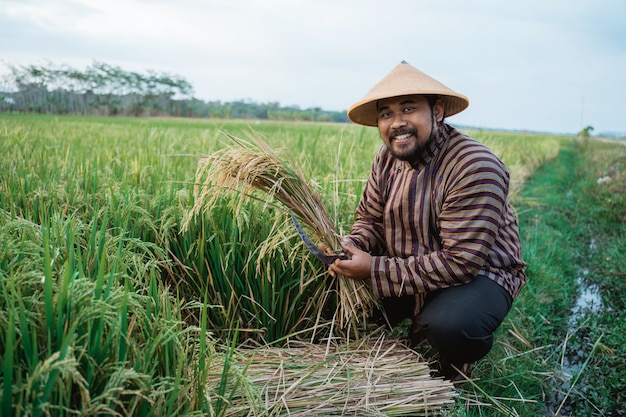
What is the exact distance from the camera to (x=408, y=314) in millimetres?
2262

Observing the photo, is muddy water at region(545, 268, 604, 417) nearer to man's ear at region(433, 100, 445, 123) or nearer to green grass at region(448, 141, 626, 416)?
green grass at region(448, 141, 626, 416)

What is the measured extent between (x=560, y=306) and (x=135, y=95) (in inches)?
2107

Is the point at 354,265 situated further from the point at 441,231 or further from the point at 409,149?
the point at 409,149

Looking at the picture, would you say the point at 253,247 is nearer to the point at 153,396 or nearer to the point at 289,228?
the point at 289,228

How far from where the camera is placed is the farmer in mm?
1859

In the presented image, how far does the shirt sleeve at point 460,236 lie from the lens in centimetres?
184

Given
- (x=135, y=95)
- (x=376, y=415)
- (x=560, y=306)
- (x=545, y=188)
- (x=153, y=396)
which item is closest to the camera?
(x=153, y=396)

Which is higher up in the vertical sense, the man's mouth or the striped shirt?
the man's mouth

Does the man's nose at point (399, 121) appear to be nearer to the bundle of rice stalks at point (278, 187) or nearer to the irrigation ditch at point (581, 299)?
the bundle of rice stalks at point (278, 187)

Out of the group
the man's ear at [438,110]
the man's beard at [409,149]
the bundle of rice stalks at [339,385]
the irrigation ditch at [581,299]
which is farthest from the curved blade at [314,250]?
the irrigation ditch at [581,299]

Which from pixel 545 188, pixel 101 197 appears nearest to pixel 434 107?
pixel 101 197

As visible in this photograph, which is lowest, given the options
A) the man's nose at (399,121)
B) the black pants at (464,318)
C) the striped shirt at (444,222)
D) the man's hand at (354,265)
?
the black pants at (464,318)

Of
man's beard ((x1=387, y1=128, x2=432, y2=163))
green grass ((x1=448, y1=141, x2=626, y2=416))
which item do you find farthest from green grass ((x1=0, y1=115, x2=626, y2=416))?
man's beard ((x1=387, y1=128, x2=432, y2=163))

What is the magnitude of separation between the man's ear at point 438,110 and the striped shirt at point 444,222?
0.04m
